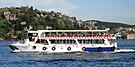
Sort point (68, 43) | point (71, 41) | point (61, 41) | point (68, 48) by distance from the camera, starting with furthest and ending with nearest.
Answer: point (71, 41), point (61, 41), point (68, 43), point (68, 48)

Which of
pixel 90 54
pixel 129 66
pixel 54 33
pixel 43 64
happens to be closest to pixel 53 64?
pixel 43 64

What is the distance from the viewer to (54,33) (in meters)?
120

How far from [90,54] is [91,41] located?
20.0 ft

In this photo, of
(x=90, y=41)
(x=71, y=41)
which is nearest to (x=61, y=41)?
(x=71, y=41)

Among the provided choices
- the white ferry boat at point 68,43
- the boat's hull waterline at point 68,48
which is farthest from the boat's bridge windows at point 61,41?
the boat's hull waterline at point 68,48

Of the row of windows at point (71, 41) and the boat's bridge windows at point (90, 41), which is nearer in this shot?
the row of windows at point (71, 41)

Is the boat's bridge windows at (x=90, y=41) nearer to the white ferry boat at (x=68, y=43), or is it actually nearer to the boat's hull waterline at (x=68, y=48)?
the white ferry boat at (x=68, y=43)

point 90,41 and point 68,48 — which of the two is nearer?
point 68,48

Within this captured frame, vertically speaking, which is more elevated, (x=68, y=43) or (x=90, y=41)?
(x=90, y=41)

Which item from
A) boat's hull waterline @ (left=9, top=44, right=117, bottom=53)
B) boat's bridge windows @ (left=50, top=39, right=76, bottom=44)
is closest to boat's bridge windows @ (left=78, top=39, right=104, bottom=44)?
boat's hull waterline @ (left=9, top=44, right=117, bottom=53)

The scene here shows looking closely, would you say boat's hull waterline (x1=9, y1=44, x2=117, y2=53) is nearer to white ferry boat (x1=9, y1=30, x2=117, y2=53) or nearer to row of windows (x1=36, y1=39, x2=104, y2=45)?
white ferry boat (x1=9, y1=30, x2=117, y2=53)

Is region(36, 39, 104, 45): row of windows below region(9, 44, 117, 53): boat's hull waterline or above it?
above

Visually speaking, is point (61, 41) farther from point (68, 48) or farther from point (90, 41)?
point (90, 41)

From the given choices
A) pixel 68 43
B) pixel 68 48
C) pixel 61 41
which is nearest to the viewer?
pixel 68 48
